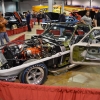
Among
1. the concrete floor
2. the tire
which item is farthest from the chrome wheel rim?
the concrete floor

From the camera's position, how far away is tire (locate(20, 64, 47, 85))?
13.1ft

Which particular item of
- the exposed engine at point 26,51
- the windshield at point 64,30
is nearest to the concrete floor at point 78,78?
the exposed engine at point 26,51

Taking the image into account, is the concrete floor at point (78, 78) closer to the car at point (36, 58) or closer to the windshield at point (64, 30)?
the car at point (36, 58)

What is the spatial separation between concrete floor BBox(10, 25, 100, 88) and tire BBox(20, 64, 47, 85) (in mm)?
226

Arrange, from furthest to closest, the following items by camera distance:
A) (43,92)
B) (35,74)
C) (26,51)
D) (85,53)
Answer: (85,53) < (26,51) < (35,74) < (43,92)

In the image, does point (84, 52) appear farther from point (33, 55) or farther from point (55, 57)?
point (33, 55)

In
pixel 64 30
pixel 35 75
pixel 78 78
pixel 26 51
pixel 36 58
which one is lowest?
pixel 78 78

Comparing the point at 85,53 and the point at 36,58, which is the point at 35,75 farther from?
the point at 85,53

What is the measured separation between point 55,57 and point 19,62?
3.06ft

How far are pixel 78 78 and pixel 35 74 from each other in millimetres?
1247

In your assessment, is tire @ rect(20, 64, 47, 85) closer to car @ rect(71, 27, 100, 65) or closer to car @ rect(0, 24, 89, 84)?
car @ rect(0, 24, 89, 84)

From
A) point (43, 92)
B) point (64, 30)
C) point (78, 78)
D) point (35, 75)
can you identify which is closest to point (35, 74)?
point (35, 75)

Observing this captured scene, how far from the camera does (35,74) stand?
4234 mm

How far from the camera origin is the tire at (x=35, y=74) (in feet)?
13.1
